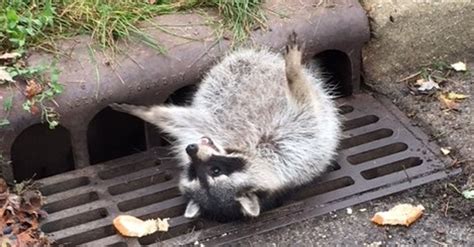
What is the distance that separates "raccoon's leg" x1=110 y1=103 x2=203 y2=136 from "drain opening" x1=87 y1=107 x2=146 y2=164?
341 mm

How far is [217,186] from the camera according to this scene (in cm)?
393

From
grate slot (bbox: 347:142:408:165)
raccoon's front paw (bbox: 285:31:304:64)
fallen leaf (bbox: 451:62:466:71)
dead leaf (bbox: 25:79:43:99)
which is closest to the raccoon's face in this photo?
raccoon's front paw (bbox: 285:31:304:64)

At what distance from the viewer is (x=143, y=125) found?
4.64 metres

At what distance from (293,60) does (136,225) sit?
93 centimetres

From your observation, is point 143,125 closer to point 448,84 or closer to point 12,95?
point 12,95

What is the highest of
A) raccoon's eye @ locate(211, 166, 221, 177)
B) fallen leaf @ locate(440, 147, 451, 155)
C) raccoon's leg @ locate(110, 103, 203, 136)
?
raccoon's leg @ locate(110, 103, 203, 136)

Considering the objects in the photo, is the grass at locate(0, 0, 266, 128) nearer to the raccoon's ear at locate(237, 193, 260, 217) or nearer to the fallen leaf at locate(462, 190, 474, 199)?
the raccoon's ear at locate(237, 193, 260, 217)

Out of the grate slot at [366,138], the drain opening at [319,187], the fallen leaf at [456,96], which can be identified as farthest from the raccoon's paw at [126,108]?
the fallen leaf at [456,96]

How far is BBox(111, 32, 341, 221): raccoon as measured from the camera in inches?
156

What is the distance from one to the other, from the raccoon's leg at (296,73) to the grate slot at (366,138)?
32 centimetres

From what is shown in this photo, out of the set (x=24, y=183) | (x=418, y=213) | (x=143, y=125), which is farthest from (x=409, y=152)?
(x=24, y=183)

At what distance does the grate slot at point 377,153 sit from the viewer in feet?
14.2

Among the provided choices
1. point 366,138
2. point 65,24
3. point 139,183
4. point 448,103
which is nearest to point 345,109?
point 366,138

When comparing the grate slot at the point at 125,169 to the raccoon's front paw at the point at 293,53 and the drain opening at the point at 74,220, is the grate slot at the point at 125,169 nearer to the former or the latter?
the drain opening at the point at 74,220
